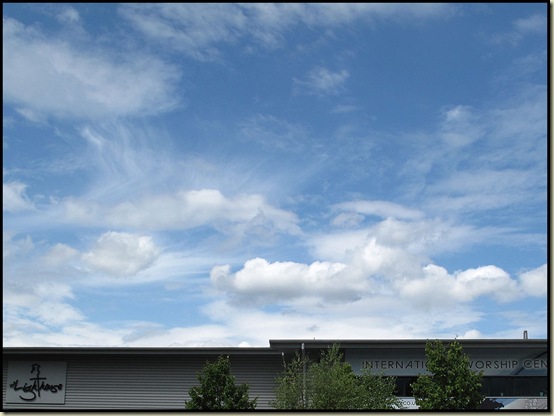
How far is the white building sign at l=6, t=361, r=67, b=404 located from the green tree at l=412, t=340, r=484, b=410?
20840mm

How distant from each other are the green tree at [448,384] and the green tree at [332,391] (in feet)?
8.34

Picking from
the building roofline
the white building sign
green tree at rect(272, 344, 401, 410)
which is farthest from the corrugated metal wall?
green tree at rect(272, 344, 401, 410)

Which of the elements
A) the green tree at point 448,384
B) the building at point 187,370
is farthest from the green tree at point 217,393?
the green tree at point 448,384

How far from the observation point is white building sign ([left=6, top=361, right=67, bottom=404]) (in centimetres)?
3969

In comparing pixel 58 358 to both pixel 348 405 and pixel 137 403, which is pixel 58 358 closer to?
pixel 137 403

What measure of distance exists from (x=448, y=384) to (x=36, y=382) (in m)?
23.7

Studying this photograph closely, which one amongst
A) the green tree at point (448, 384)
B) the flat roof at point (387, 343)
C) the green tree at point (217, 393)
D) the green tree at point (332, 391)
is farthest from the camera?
the flat roof at point (387, 343)

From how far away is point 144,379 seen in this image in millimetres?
39344

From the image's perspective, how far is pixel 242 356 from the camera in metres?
38.6

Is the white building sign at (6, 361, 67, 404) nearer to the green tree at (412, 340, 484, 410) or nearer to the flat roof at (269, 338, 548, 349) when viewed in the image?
the flat roof at (269, 338, 548, 349)

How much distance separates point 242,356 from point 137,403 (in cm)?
641

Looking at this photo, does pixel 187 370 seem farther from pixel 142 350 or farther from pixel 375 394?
pixel 375 394

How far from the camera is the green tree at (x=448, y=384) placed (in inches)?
1144

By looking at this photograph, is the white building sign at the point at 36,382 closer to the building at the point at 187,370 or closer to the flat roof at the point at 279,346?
the building at the point at 187,370
